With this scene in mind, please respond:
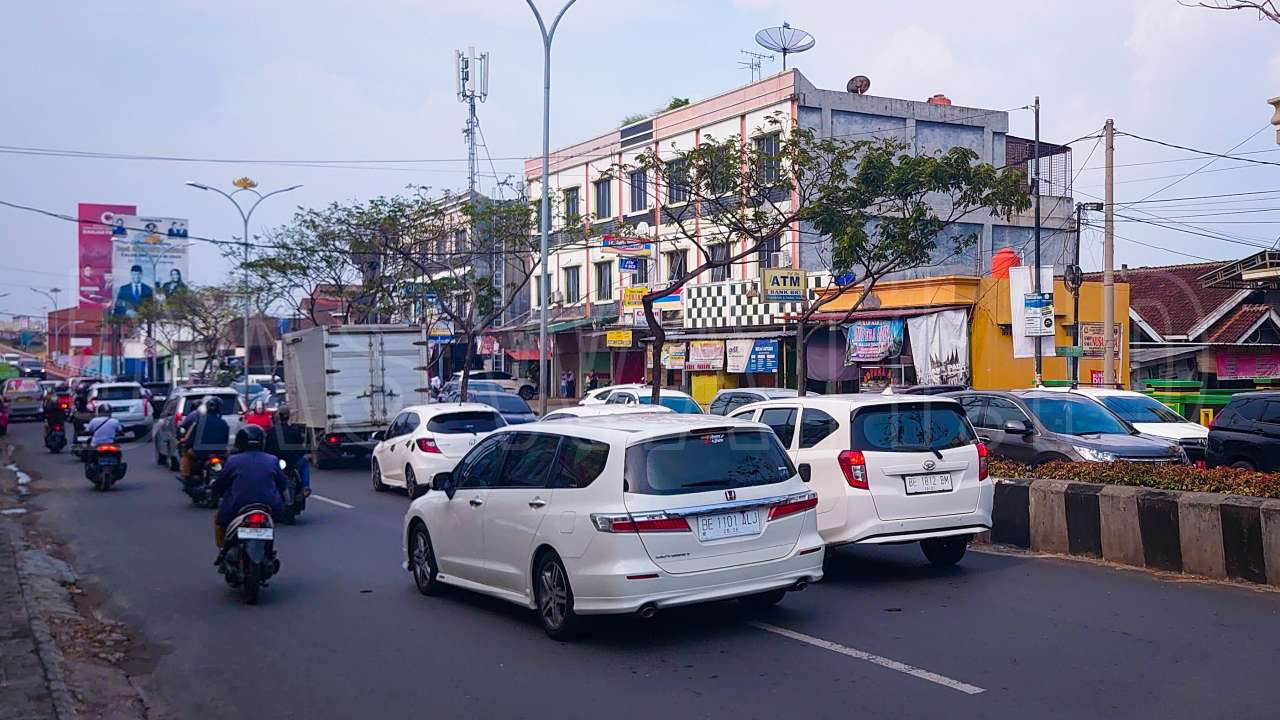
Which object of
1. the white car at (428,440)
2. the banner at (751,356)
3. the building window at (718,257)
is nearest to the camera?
the white car at (428,440)

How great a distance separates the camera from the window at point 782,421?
34.4 feet

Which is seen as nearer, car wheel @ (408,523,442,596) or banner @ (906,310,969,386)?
car wheel @ (408,523,442,596)

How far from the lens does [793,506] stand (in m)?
7.96

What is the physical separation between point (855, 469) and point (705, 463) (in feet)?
7.58

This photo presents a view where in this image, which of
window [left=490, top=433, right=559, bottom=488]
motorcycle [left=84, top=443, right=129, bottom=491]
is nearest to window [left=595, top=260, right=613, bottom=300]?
motorcycle [left=84, top=443, right=129, bottom=491]

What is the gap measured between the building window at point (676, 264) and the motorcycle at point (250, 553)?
26.5 metres

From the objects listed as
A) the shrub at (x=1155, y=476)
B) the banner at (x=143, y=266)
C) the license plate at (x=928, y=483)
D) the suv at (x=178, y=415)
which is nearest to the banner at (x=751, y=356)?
the suv at (x=178, y=415)

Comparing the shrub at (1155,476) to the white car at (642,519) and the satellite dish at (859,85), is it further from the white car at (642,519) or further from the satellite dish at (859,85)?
the satellite dish at (859,85)

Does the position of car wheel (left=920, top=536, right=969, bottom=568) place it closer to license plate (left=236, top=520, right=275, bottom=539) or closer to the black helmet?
license plate (left=236, top=520, right=275, bottom=539)

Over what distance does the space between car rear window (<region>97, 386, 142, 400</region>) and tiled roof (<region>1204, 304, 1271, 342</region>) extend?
110 feet

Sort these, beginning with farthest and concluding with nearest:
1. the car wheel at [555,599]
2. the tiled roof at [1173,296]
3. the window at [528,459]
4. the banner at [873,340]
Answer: the tiled roof at [1173,296], the banner at [873,340], the window at [528,459], the car wheel at [555,599]

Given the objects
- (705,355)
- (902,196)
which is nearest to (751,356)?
(705,355)

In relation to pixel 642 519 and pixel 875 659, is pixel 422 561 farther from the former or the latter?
pixel 875 659

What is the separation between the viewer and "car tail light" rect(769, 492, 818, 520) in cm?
784
